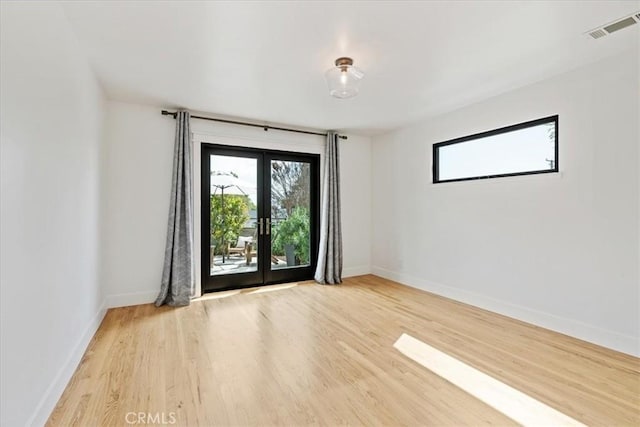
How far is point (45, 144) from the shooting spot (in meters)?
1.73

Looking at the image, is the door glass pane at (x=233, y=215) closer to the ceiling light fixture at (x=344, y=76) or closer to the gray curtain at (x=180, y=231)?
the gray curtain at (x=180, y=231)

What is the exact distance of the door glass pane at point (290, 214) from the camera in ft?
15.5

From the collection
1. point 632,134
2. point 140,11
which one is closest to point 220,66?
point 140,11

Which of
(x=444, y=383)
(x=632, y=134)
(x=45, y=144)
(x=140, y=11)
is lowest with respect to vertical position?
(x=444, y=383)

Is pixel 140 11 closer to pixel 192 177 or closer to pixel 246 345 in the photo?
pixel 192 177

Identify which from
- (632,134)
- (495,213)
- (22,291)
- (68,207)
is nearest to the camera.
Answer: (22,291)

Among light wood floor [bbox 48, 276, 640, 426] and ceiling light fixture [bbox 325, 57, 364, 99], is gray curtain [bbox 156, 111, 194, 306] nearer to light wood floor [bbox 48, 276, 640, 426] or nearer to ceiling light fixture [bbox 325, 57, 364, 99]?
light wood floor [bbox 48, 276, 640, 426]

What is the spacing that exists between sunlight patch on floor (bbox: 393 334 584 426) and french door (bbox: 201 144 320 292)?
2.57 m

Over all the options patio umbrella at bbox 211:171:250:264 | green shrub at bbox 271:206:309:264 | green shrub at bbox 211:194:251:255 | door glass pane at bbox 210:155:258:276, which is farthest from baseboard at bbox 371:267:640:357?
patio umbrella at bbox 211:171:250:264

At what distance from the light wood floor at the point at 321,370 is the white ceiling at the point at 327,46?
2492 millimetres

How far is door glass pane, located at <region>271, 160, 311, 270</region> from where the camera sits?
15.5 feet

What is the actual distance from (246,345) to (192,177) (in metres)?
2.37

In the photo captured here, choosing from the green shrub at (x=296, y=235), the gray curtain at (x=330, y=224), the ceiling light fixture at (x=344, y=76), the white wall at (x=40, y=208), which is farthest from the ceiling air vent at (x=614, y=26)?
the green shrub at (x=296, y=235)

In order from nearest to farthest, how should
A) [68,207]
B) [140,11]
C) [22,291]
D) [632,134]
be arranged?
[22,291]
[140,11]
[68,207]
[632,134]
